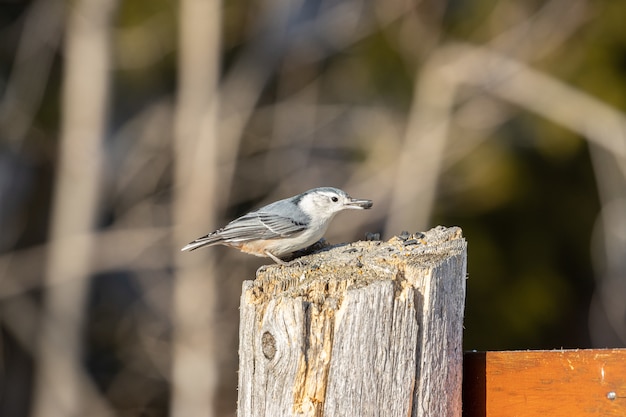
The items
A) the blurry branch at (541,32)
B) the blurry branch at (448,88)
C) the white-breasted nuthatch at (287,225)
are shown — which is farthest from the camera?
the blurry branch at (541,32)

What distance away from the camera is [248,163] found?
29.5 ft

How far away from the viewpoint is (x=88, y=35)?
8648 millimetres

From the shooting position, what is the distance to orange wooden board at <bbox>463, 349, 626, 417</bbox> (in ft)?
6.67

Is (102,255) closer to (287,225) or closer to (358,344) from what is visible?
(287,225)

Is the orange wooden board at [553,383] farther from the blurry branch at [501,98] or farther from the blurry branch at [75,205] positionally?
the blurry branch at [75,205]

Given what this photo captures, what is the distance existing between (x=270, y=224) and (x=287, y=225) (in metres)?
0.11

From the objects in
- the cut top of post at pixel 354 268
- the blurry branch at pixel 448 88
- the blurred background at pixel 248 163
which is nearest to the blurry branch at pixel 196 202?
the blurred background at pixel 248 163

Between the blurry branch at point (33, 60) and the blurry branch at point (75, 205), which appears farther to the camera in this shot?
the blurry branch at point (33, 60)

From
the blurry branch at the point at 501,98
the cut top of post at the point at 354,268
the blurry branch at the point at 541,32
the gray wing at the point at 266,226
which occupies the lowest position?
the cut top of post at the point at 354,268

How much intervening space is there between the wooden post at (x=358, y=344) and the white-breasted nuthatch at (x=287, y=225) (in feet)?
4.84

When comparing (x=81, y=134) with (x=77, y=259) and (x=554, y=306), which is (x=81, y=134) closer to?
(x=77, y=259)

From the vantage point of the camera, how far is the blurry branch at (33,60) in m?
8.77

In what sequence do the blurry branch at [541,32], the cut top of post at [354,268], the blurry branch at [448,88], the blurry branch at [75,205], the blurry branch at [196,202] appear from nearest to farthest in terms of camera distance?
the cut top of post at [354,268] → the blurry branch at [196,202] → the blurry branch at [75,205] → the blurry branch at [448,88] → the blurry branch at [541,32]

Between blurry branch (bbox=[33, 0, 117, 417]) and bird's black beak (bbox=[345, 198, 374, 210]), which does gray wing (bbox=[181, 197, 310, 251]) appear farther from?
blurry branch (bbox=[33, 0, 117, 417])
